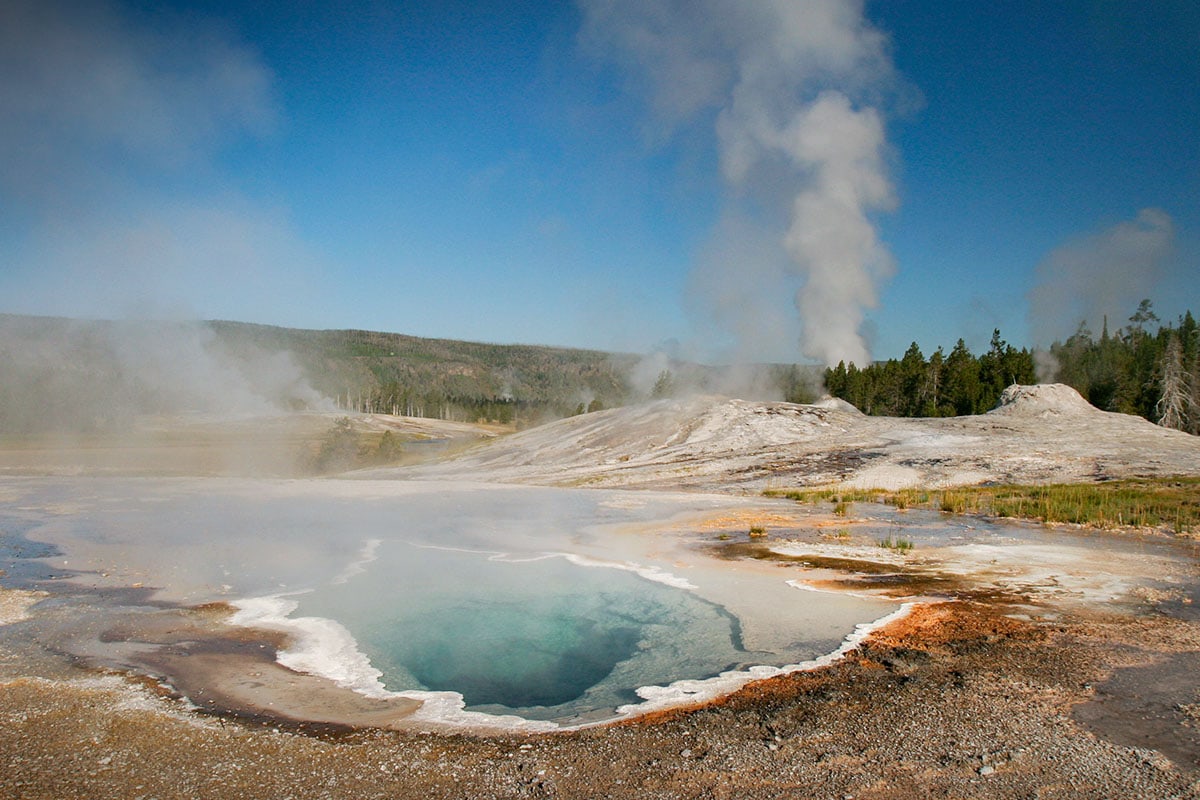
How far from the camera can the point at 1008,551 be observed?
1313 centimetres

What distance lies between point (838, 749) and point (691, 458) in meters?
25.8

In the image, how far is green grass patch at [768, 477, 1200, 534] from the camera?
16984 mm

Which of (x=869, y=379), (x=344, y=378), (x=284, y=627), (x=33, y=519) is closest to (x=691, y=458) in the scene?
(x=33, y=519)

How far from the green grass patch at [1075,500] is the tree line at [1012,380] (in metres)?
29.7

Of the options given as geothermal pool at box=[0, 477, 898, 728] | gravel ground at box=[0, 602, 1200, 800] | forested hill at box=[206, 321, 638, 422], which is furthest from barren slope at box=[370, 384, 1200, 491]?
forested hill at box=[206, 321, 638, 422]

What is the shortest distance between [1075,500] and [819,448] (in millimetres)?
11001

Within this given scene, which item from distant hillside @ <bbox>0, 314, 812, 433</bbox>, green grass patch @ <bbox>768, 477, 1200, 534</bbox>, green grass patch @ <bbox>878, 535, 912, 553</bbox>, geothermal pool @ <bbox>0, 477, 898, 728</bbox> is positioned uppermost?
distant hillside @ <bbox>0, 314, 812, 433</bbox>

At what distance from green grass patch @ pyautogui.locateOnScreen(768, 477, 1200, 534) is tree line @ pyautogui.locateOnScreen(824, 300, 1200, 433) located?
29720 millimetres

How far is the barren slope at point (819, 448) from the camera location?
86.0ft

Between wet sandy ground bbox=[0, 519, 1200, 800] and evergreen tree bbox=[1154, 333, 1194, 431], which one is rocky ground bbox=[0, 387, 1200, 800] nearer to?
wet sandy ground bbox=[0, 519, 1200, 800]

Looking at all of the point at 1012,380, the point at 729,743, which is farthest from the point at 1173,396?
the point at 729,743

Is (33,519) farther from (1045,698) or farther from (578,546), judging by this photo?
(1045,698)

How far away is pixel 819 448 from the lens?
30.4 meters

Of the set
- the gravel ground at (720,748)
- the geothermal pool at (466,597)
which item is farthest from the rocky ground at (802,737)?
the geothermal pool at (466,597)
